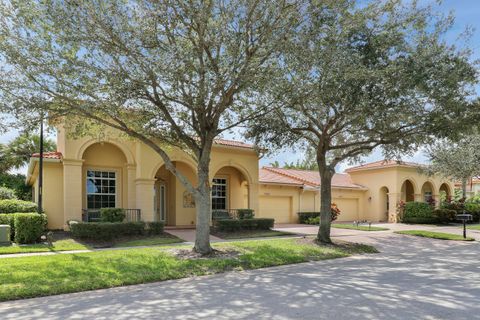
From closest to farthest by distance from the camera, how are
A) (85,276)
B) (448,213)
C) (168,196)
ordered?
(85,276), (168,196), (448,213)

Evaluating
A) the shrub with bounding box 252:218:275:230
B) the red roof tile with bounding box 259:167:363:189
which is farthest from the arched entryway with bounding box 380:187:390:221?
the shrub with bounding box 252:218:275:230

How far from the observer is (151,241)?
15305mm

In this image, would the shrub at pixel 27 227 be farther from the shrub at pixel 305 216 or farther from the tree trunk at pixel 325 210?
the shrub at pixel 305 216

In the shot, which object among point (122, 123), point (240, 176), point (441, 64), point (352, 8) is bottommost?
point (240, 176)

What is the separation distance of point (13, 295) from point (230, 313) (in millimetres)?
4062

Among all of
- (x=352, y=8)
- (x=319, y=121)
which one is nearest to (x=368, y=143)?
(x=319, y=121)

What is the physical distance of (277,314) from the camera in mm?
6148

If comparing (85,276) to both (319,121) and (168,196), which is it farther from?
(168,196)

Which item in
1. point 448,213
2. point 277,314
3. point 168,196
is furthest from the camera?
point 448,213

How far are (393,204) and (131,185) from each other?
20.5 meters

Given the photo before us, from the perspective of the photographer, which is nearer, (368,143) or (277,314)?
(277,314)

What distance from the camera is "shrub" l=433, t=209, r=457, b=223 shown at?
27181 millimetres

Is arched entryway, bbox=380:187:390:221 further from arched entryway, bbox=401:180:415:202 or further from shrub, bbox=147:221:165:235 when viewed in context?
shrub, bbox=147:221:165:235

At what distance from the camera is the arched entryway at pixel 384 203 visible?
3278 cm
